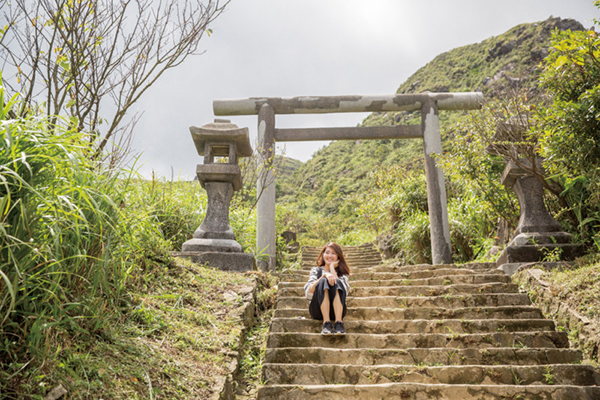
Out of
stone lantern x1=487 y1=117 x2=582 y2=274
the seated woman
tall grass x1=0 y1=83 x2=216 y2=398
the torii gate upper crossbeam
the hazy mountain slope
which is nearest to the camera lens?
tall grass x1=0 y1=83 x2=216 y2=398

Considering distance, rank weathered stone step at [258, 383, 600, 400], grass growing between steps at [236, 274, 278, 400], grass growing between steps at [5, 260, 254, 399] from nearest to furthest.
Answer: grass growing between steps at [5, 260, 254, 399], weathered stone step at [258, 383, 600, 400], grass growing between steps at [236, 274, 278, 400]

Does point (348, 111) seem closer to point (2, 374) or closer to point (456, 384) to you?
point (456, 384)

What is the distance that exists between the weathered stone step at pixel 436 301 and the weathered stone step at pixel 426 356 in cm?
89

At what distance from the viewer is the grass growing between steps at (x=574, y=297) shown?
11.0 ft

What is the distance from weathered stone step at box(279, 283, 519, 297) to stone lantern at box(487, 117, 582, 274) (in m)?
0.48

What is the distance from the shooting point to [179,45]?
14.9 ft

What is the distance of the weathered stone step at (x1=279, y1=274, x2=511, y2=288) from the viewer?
471 centimetres

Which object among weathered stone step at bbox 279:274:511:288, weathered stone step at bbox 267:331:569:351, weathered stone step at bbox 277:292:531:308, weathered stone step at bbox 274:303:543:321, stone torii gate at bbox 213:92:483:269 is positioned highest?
stone torii gate at bbox 213:92:483:269

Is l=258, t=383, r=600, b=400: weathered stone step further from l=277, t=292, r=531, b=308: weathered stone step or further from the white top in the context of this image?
l=277, t=292, r=531, b=308: weathered stone step

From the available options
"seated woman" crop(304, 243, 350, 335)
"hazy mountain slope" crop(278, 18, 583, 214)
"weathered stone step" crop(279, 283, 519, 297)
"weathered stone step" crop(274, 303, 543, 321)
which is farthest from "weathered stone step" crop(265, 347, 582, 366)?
"hazy mountain slope" crop(278, 18, 583, 214)

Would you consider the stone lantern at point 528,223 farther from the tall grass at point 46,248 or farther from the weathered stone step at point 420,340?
the tall grass at point 46,248

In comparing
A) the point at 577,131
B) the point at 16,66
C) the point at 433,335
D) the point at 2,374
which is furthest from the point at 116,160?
the point at 577,131

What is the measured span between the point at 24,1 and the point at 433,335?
481 cm

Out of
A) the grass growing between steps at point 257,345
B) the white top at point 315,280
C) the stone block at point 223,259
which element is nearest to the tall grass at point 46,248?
the grass growing between steps at point 257,345
